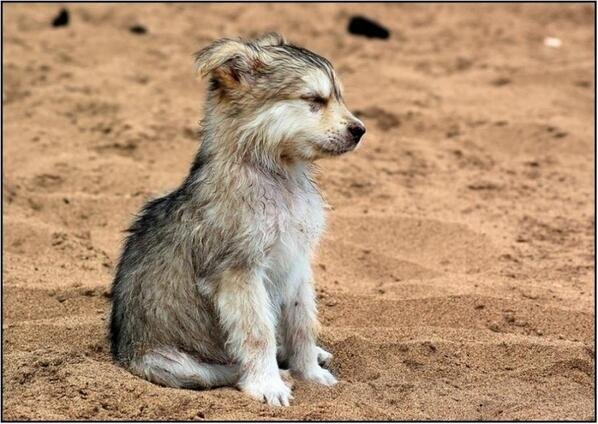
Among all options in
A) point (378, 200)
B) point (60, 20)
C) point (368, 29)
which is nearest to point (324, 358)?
point (378, 200)

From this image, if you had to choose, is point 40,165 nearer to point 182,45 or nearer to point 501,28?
point 182,45

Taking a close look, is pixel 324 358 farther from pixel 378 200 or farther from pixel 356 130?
pixel 378 200

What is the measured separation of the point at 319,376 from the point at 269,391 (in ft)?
1.33

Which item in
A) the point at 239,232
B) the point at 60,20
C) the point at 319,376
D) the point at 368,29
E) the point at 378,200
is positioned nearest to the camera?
the point at 239,232

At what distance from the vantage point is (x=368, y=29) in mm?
11688

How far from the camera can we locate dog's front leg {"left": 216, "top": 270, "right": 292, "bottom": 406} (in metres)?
4.96

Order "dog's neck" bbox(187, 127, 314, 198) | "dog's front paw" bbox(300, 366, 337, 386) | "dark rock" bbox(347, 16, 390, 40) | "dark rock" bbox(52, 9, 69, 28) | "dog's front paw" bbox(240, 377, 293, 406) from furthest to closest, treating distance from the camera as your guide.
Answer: "dark rock" bbox(347, 16, 390, 40) → "dark rock" bbox(52, 9, 69, 28) → "dog's front paw" bbox(300, 366, 337, 386) → "dog's neck" bbox(187, 127, 314, 198) → "dog's front paw" bbox(240, 377, 293, 406)

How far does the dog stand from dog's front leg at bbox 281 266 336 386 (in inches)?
1.1

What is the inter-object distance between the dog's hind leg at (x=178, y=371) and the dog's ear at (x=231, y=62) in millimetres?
1261

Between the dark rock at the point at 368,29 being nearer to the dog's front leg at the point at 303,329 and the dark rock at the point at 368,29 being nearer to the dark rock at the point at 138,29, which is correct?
the dark rock at the point at 138,29

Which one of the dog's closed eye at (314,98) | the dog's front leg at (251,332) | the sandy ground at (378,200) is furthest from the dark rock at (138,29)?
the dog's front leg at (251,332)

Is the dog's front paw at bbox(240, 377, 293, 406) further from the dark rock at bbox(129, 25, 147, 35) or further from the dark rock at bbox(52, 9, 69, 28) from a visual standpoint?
the dark rock at bbox(52, 9, 69, 28)

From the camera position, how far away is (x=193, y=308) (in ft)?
16.8

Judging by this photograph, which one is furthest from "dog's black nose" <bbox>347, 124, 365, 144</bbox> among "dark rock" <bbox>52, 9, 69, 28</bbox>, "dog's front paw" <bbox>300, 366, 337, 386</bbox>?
"dark rock" <bbox>52, 9, 69, 28</bbox>
